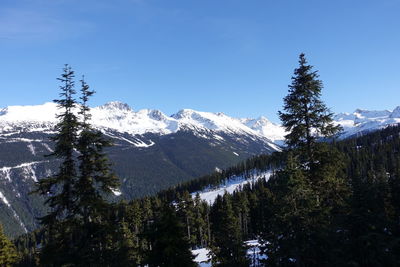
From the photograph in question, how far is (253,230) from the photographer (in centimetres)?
10894

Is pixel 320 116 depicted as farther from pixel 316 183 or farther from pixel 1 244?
pixel 1 244

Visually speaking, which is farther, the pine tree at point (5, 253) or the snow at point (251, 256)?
the pine tree at point (5, 253)

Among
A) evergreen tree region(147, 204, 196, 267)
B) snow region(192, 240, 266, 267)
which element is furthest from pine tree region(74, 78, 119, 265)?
snow region(192, 240, 266, 267)

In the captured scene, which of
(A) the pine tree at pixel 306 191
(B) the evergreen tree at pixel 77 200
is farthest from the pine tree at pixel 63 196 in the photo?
(A) the pine tree at pixel 306 191

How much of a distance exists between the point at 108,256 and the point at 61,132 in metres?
8.12

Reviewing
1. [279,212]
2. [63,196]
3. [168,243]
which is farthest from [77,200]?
[279,212]

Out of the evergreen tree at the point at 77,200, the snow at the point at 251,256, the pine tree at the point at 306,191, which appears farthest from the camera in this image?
the snow at the point at 251,256

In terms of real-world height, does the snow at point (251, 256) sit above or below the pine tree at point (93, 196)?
below

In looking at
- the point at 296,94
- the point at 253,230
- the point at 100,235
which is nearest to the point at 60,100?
the point at 100,235

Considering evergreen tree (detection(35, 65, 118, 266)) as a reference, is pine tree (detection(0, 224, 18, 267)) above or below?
below

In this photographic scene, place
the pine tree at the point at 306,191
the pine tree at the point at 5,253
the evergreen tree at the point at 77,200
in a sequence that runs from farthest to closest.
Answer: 1. the pine tree at the point at 5,253
2. the evergreen tree at the point at 77,200
3. the pine tree at the point at 306,191

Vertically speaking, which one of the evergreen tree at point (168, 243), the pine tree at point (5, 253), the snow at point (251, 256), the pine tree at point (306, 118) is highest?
the pine tree at point (306, 118)

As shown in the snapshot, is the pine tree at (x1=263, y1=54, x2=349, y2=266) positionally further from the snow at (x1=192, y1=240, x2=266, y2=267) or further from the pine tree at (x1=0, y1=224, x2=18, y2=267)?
the pine tree at (x1=0, y1=224, x2=18, y2=267)

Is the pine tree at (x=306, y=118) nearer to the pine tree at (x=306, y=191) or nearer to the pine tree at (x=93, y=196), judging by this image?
the pine tree at (x=306, y=191)
